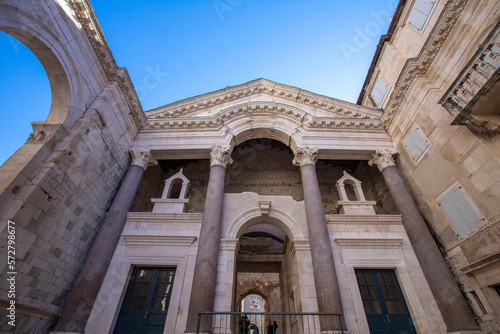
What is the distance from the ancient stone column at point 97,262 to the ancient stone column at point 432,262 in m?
10.1

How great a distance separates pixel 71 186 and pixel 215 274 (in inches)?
204

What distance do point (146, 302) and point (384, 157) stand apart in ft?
34.9

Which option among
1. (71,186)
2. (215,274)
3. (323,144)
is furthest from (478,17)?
(71,186)

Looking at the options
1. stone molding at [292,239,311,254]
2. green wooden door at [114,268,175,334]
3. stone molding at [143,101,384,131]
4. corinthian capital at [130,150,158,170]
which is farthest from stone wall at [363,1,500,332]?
corinthian capital at [130,150,158,170]

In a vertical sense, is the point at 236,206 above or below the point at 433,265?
above

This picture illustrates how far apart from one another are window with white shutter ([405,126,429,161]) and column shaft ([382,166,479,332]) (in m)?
1.11

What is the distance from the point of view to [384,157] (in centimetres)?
1064

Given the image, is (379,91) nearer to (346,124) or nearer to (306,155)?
(346,124)

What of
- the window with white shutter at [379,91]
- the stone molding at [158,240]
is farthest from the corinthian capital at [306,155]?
the window with white shutter at [379,91]

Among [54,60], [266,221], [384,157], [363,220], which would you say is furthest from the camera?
[384,157]

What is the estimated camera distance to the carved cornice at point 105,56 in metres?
8.09

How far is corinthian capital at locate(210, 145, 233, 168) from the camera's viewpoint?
34.5 ft

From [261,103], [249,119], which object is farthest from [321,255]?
[261,103]

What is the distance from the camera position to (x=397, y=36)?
13.1 metres
